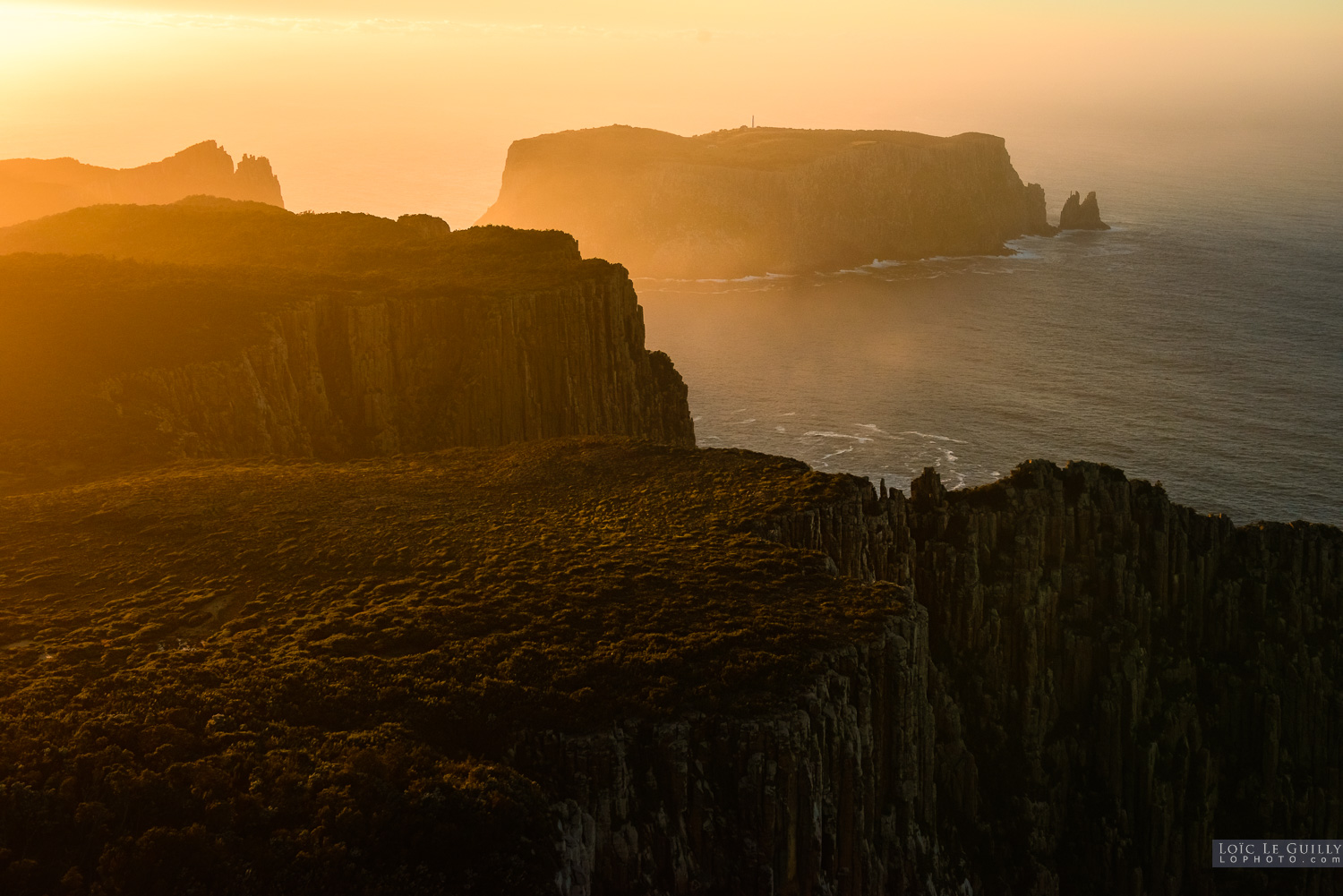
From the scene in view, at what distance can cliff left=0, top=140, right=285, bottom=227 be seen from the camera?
163 m

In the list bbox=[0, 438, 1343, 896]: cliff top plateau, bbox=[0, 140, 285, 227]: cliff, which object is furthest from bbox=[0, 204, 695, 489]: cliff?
bbox=[0, 140, 285, 227]: cliff

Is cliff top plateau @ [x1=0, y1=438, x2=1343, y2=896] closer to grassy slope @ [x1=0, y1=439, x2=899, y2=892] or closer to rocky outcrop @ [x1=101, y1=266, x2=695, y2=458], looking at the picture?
grassy slope @ [x1=0, y1=439, x2=899, y2=892]

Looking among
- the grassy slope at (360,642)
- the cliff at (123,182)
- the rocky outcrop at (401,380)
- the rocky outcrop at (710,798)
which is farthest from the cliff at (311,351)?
the cliff at (123,182)

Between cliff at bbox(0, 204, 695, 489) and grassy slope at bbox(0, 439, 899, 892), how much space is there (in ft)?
31.9

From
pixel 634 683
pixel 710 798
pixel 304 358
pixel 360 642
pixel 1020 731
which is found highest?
pixel 304 358

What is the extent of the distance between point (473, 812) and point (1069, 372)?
166 m

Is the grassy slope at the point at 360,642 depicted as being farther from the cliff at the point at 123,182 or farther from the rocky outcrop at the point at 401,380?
the cliff at the point at 123,182

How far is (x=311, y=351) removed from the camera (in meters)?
76.1

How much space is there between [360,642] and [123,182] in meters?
161

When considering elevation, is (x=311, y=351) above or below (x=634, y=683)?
above

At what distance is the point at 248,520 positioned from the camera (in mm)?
50812

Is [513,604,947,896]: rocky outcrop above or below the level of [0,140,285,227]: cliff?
below

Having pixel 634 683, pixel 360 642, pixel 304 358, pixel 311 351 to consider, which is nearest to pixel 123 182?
pixel 311 351

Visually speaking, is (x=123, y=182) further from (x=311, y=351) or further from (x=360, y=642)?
(x=360, y=642)
